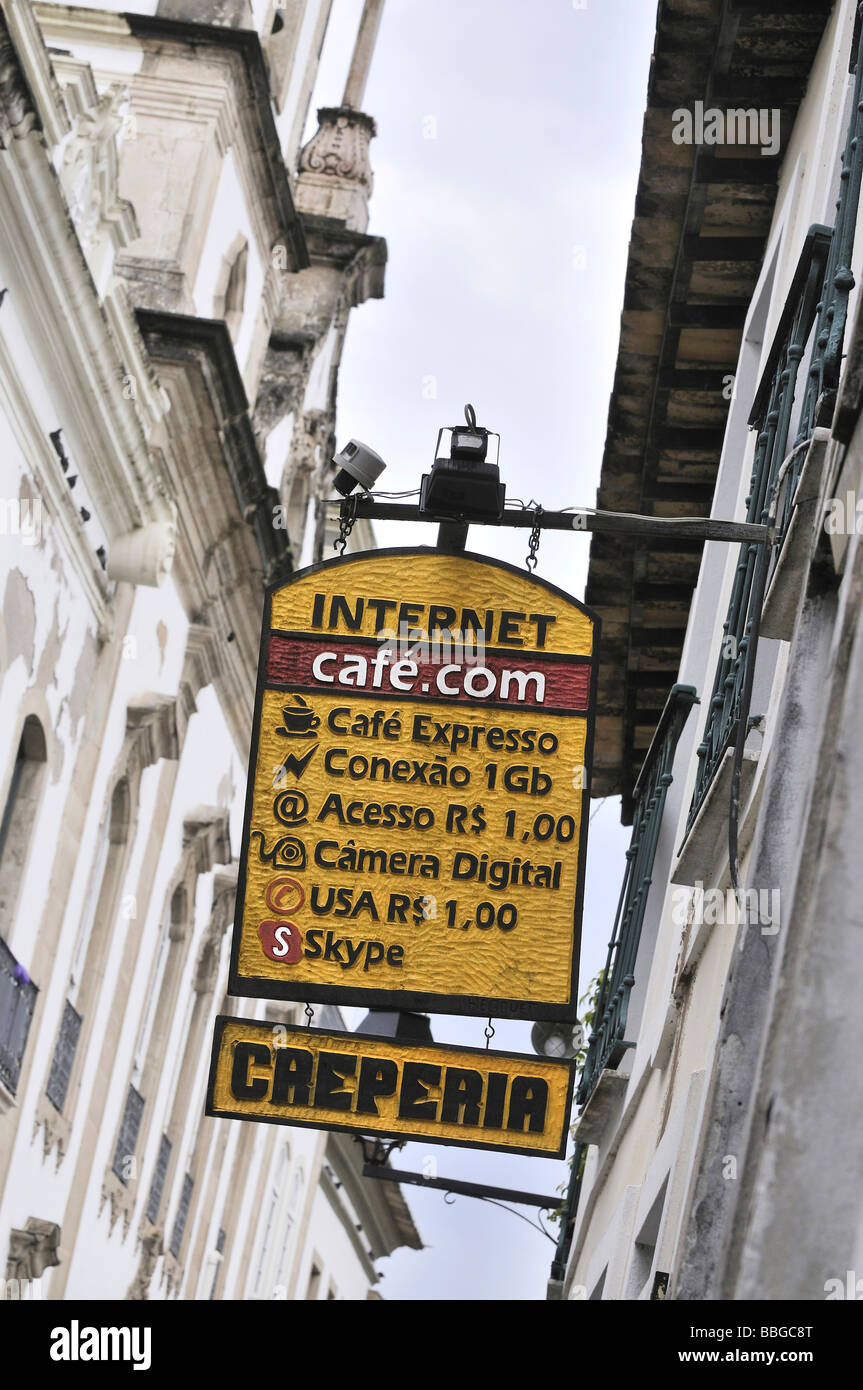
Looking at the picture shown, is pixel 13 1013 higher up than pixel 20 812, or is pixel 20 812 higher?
pixel 20 812

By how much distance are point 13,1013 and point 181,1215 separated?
8647mm

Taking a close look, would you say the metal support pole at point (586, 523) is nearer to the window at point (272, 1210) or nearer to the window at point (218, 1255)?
the window at point (218, 1255)

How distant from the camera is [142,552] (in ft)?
52.3

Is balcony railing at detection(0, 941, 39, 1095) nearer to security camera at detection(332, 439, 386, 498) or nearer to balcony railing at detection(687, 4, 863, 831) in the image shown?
balcony railing at detection(687, 4, 863, 831)

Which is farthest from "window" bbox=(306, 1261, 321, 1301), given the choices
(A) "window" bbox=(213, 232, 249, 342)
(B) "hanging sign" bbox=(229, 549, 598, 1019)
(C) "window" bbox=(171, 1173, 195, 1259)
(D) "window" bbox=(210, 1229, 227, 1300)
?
(B) "hanging sign" bbox=(229, 549, 598, 1019)

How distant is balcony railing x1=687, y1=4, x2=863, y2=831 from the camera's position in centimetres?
569

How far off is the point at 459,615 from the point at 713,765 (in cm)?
105

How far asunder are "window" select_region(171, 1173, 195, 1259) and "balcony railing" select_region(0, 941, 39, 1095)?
7807 millimetres

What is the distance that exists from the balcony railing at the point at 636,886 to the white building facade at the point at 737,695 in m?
0.03

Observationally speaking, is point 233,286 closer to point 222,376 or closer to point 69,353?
point 222,376

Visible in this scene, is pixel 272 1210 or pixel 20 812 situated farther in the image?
pixel 272 1210

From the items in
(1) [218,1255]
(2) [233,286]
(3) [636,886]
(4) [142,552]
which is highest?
(2) [233,286]

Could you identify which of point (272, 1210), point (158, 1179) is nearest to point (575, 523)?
point (158, 1179)

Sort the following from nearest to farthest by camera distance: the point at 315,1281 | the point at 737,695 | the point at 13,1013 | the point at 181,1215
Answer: the point at 737,695 → the point at 13,1013 → the point at 181,1215 → the point at 315,1281
